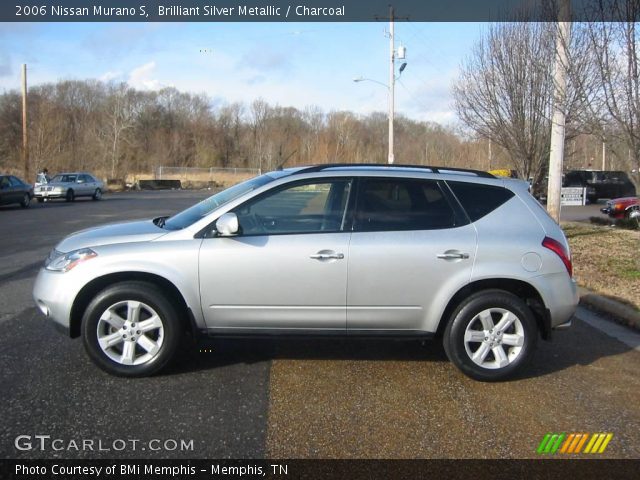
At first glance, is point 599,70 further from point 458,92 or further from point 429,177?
point 458,92

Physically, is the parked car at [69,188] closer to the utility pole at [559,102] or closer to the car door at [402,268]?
the utility pole at [559,102]

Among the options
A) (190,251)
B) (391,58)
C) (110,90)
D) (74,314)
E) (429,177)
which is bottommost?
(74,314)

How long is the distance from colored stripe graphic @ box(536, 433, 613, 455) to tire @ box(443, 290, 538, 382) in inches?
37.3

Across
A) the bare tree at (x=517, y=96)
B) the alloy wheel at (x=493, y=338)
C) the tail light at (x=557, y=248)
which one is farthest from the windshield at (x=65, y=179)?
the tail light at (x=557, y=248)

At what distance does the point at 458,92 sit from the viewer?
15883mm

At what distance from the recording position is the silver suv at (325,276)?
15.1 ft

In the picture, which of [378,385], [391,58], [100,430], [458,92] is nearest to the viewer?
[100,430]

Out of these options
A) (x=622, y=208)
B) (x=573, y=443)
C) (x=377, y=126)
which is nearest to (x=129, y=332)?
(x=573, y=443)

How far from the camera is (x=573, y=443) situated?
12.2 feet

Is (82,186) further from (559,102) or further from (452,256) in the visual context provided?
(452,256)

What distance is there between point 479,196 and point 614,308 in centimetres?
332

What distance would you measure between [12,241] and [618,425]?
13189 millimetres

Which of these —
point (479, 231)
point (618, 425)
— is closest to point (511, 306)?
point (479, 231)

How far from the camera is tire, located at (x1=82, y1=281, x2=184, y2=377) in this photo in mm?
4566
